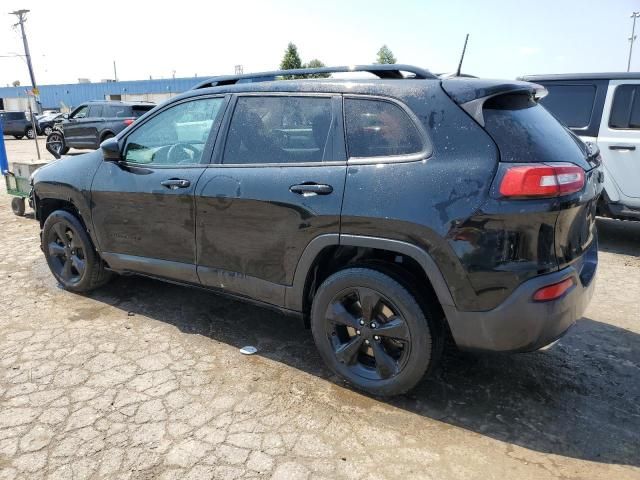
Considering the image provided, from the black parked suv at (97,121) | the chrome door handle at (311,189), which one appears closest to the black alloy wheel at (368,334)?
the chrome door handle at (311,189)

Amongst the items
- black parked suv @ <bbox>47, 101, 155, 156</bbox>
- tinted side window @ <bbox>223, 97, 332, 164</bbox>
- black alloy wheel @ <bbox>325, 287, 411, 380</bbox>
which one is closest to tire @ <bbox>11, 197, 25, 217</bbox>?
tinted side window @ <bbox>223, 97, 332, 164</bbox>

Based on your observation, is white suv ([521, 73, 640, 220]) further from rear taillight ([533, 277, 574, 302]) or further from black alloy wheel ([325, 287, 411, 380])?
black alloy wheel ([325, 287, 411, 380])

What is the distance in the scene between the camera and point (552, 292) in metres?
2.39

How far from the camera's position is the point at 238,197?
3.14 meters

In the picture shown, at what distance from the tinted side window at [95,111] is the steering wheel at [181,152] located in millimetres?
14500

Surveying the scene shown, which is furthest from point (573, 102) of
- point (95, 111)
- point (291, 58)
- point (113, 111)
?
point (291, 58)

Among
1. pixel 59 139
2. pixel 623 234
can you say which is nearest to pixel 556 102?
pixel 623 234

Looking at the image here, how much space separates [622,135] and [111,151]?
563 cm

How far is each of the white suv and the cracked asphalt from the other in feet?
7.87

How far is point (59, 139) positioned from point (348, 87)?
18174mm

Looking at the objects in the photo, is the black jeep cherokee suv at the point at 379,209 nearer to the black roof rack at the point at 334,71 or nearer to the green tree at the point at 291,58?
the black roof rack at the point at 334,71

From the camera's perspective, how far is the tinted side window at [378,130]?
8.62ft

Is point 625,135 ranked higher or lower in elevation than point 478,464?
higher

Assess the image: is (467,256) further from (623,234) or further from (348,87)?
(623,234)
